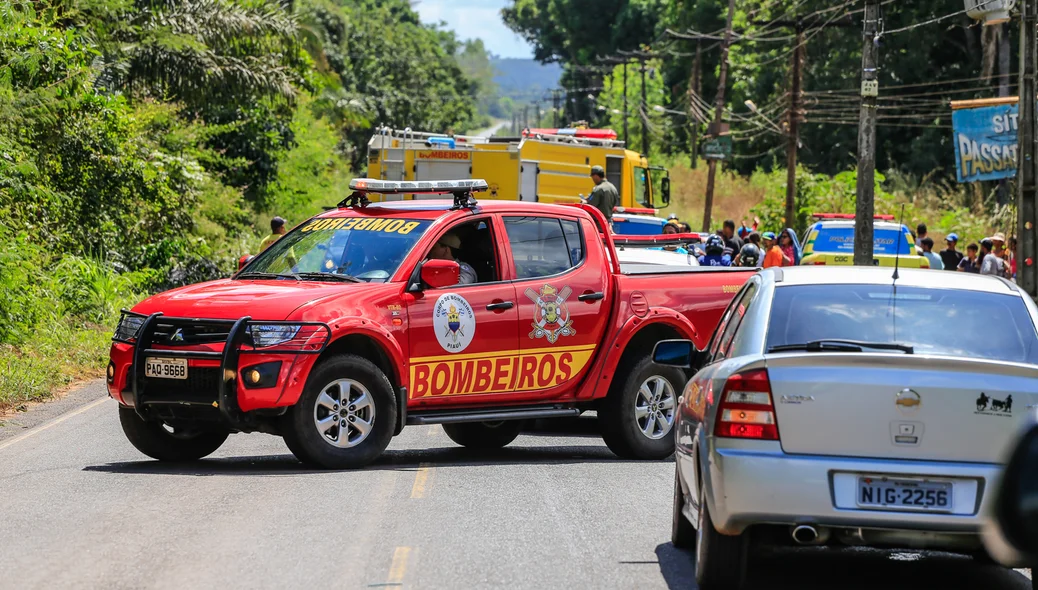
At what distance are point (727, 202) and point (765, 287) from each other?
58.2 meters

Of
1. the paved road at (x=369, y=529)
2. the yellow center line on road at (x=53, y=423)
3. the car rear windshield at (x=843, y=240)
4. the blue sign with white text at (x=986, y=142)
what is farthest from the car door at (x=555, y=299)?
the blue sign with white text at (x=986, y=142)

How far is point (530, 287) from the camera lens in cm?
1148

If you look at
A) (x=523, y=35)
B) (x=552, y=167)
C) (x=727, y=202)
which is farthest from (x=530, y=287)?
(x=523, y=35)

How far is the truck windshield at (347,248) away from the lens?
438 inches

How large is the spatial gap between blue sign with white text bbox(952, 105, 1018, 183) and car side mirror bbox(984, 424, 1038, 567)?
94.1ft

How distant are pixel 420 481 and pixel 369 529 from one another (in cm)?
192

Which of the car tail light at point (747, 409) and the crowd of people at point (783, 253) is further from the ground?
the car tail light at point (747, 409)

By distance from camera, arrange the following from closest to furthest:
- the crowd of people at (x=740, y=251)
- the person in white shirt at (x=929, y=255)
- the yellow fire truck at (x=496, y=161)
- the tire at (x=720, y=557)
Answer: the tire at (x=720, y=557), the crowd of people at (x=740, y=251), the person in white shirt at (x=929, y=255), the yellow fire truck at (x=496, y=161)

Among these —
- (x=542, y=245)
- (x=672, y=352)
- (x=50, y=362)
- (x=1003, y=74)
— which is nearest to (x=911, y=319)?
(x=672, y=352)

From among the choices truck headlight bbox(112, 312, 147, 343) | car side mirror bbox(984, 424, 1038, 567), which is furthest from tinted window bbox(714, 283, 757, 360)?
truck headlight bbox(112, 312, 147, 343)

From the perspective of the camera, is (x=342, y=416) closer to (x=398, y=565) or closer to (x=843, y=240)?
(x=398, y=565)

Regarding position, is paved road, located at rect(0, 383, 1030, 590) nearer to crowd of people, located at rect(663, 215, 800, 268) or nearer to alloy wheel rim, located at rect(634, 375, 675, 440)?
alloy wheel rim, located at rect(634, 375, 675, 440)

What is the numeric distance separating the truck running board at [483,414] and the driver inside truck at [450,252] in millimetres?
1011

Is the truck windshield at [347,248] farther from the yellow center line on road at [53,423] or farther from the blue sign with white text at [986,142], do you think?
the blue sign with white text at [986,142]
